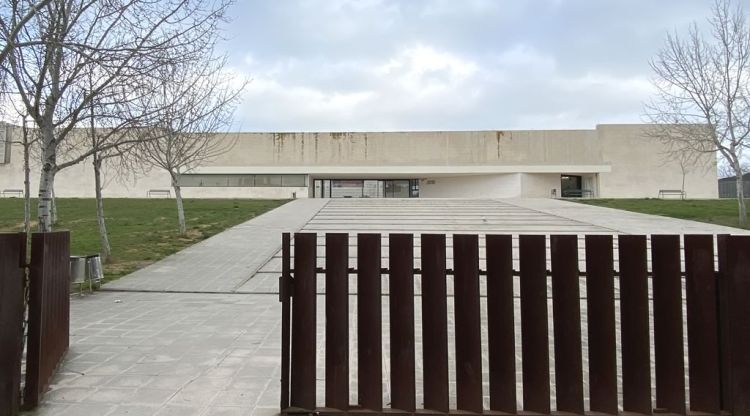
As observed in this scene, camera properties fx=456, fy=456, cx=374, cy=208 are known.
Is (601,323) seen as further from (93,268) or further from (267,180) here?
(267,180)

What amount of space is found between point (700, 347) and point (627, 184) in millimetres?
42994

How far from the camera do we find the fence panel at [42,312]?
3254 millimetres

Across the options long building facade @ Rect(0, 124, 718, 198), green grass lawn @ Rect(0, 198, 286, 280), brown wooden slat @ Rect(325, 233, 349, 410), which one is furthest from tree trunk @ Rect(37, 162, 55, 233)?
long building facade @ Rect(0, 124, 718, 198)

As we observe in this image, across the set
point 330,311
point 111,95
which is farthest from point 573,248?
point 111,95

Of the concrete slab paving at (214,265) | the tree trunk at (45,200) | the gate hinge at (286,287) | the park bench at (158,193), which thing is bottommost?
the concrete slab paving at (214,265)

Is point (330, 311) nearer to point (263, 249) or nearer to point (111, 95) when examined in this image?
point (111, 95)

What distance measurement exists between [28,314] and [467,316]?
314 cm

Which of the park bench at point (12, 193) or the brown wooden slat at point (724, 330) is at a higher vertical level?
the park bench at point (12, 193)

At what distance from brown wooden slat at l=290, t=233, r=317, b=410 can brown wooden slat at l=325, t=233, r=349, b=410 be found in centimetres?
11

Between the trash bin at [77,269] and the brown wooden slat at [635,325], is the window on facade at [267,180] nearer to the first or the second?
the trash bin at [77,269]

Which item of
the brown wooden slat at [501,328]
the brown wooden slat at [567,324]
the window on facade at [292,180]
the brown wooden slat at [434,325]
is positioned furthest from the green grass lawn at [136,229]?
the window on facade at [292,180]

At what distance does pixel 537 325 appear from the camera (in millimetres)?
3066

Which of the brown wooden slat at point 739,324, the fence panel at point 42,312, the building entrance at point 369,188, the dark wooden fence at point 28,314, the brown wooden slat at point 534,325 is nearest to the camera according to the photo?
the brown wooden slat at point 739,324

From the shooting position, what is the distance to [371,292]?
10.3 feet
